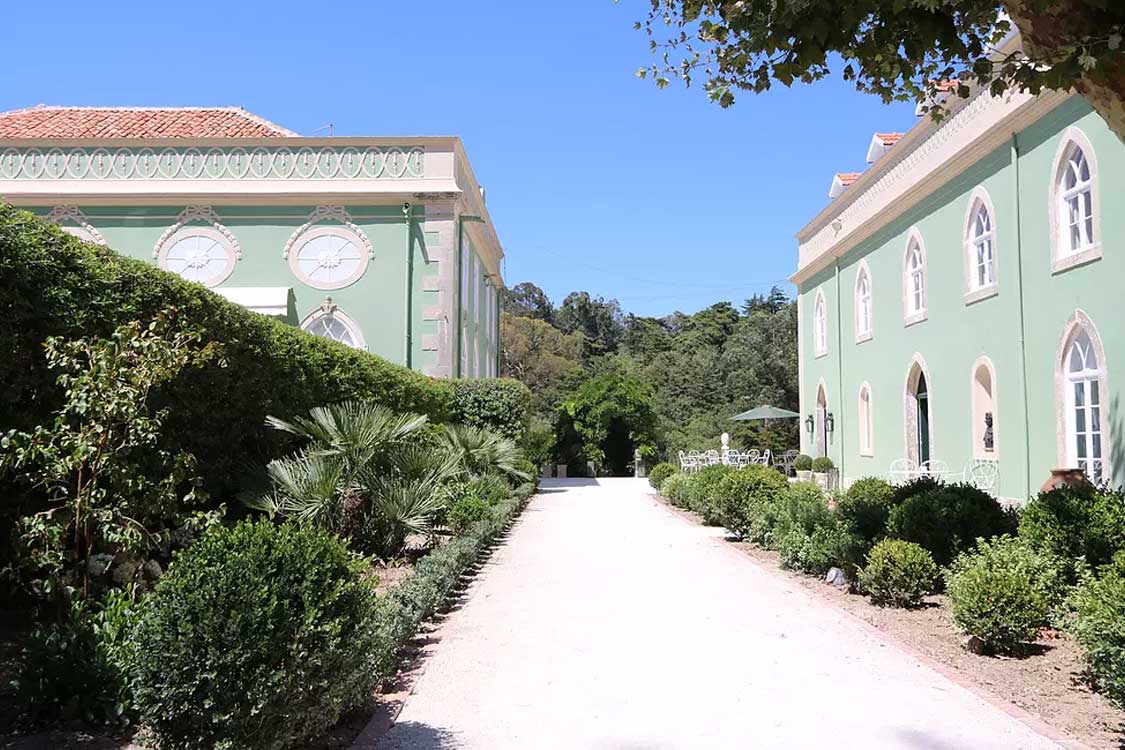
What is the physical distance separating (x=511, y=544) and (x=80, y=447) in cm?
881

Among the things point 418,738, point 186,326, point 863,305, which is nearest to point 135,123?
point 186,326

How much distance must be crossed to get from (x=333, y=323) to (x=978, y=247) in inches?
568

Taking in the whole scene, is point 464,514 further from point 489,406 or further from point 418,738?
point 489,406

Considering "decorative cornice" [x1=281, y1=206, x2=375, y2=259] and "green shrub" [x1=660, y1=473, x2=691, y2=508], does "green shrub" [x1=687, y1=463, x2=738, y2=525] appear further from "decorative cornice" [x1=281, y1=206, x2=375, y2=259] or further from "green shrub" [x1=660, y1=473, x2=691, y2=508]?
"decorative cornice" [x1=281, y1=206, x2=375, y2=259]

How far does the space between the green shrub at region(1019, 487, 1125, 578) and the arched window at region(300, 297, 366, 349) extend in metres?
16.2

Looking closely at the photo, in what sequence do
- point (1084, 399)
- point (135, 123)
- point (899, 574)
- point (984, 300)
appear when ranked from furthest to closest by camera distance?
point (135, 123), point (984, 300), point (1084, 399), point (899, 574)

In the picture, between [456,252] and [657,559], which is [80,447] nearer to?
[657,559]

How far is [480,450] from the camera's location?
17766 millimetres

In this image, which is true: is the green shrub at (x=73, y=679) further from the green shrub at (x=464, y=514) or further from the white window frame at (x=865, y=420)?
the white window frame at (x=865, y=420)

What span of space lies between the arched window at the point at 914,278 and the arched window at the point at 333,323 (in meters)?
12.9

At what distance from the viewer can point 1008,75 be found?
17.6ft

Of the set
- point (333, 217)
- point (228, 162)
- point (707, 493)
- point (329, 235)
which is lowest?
point (707, 493)

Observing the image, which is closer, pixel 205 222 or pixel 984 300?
pixel 984 300

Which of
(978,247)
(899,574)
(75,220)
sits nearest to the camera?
(899,574)
